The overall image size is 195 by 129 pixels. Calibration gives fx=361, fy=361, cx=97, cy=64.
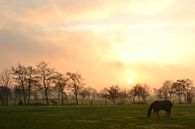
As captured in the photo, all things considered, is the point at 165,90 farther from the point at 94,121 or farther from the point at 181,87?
the point at 94,121

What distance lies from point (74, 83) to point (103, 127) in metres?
117

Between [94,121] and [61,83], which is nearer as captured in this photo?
[94,121]

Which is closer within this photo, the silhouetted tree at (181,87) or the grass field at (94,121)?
the grass field at (94,121)

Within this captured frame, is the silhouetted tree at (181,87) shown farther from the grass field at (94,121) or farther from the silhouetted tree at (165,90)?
the grass field at (94,121)

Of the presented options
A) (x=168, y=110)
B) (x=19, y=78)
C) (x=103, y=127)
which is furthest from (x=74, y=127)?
(x=19, y=78)

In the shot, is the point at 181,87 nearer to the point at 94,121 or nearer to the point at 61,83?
the point at 61,83

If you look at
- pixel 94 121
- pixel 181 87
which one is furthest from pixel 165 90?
pixel 94 121

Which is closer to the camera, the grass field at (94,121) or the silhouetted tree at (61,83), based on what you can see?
the grass field at (94,121)

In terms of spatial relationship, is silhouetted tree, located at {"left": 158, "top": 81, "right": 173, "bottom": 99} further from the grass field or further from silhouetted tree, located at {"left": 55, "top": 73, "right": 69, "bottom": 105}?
the grass field

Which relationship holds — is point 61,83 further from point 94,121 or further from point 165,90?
point 94,121

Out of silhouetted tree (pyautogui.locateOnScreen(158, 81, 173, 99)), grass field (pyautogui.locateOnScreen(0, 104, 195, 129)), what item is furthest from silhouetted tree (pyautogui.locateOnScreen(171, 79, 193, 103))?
grass field (pyautogui.locateOnScreen(0, 104, 195, 129))

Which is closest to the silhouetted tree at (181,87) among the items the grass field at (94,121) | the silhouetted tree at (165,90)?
the silhouetted tree at (165,90)

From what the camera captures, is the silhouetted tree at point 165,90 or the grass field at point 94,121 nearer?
the grass field at point 94,121

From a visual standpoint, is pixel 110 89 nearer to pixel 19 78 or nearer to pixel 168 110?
pixel 19 78
